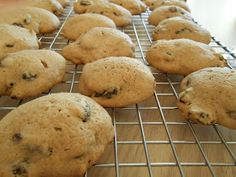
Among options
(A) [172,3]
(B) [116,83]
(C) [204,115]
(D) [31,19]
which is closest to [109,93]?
(B) [116,83]

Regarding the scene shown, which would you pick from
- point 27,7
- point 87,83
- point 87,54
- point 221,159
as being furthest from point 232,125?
point 27,7

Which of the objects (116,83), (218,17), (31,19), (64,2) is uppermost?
(116,83)

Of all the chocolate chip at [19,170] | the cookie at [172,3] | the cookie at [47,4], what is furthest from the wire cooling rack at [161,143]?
the cookie at [172,3]

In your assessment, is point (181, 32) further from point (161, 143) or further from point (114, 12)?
point (161, 143)

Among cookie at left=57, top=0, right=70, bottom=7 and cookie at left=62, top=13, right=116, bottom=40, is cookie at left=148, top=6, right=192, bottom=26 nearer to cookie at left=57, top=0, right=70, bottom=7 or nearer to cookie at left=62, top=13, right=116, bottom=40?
cookie at left=62, top=13, right=116, bottom=40

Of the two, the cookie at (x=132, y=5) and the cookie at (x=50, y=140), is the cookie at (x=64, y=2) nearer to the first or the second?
the cookie at (x=132, y=5)
